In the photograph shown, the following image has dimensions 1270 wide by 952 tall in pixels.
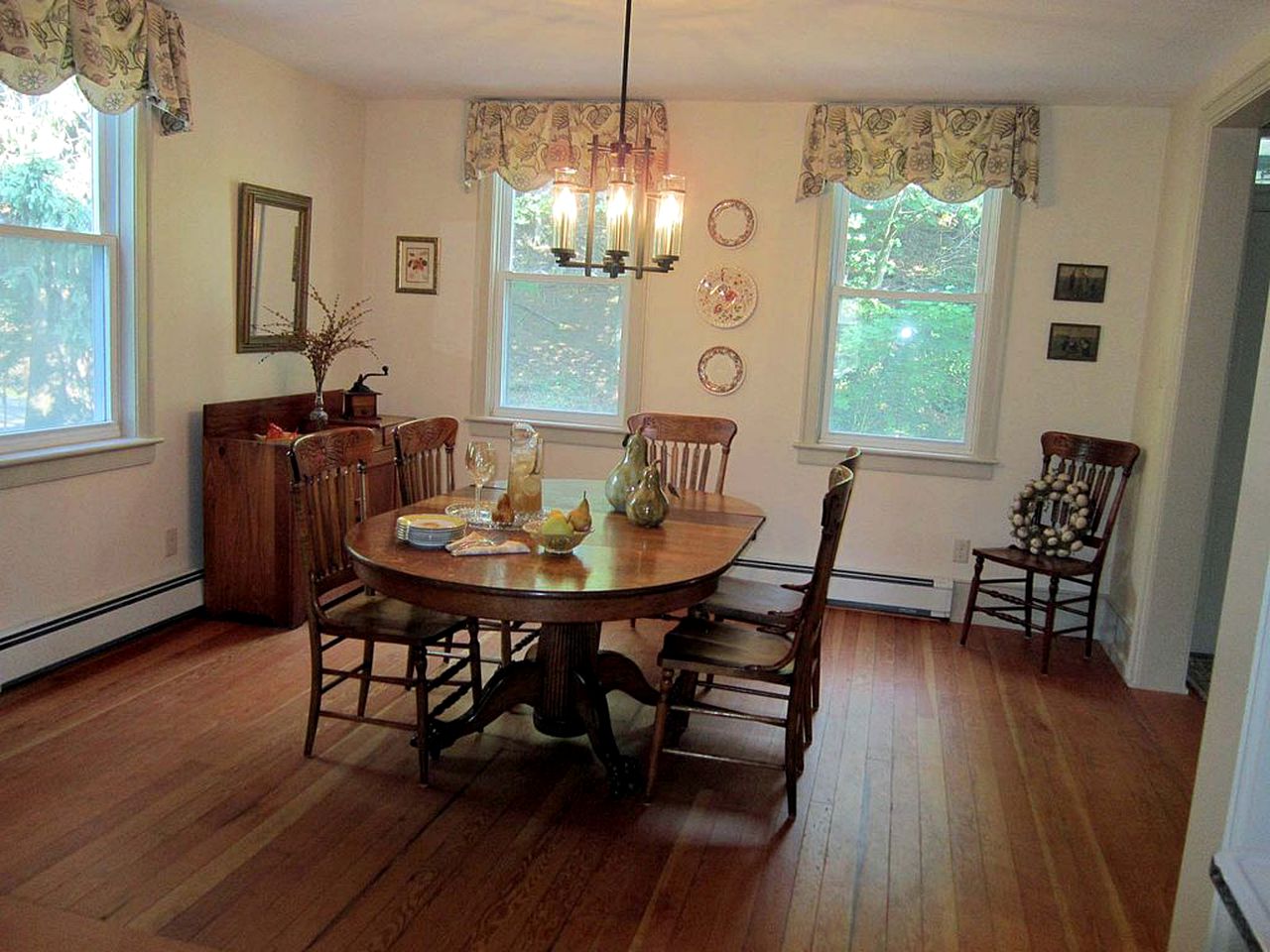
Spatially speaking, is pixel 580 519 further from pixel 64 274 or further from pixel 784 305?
pixel 784 305

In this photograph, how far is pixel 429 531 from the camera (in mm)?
2816

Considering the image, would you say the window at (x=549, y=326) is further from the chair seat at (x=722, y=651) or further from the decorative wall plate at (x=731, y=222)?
the chair seat at (x=722, y=651)

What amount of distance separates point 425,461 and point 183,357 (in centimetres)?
122

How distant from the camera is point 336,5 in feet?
12.0

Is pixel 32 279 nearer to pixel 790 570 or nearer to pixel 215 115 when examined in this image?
pixel 215 115

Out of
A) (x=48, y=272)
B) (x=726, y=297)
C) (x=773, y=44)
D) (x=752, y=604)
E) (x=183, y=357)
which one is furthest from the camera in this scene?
(x=726, y=297)

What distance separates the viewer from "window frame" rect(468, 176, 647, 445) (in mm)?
5121

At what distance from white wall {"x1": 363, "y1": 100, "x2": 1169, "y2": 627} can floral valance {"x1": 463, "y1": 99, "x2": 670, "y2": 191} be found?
135 mm

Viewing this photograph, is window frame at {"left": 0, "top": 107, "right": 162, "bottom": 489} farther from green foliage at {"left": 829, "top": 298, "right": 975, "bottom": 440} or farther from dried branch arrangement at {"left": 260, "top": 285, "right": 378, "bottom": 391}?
green foliage at {"left": 829, "top": 298, "right": 975, "bottom": 440}

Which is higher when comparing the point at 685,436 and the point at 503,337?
the point at 503,337

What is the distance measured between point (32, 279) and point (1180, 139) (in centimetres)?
447

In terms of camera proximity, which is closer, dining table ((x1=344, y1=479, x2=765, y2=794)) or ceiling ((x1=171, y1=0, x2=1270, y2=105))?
dining table ((x1=344, y1=479, x2=765, y2=794))

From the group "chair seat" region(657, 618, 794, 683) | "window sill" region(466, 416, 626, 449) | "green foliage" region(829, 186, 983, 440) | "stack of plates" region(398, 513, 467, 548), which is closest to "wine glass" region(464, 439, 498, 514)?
"stack of plates" region(398, 513, 467, 548)

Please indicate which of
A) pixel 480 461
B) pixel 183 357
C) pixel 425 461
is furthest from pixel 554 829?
pixel 183 357
